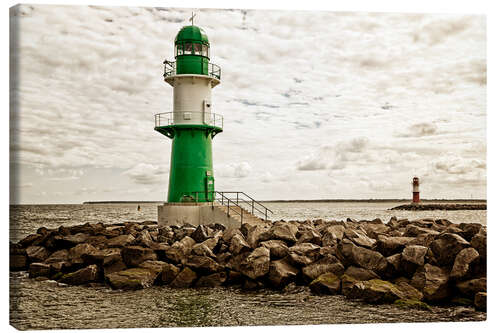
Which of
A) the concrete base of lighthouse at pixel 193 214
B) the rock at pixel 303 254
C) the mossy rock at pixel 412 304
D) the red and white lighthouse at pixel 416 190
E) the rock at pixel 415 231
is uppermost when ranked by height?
the red and white lighthouse at pixel 416 190

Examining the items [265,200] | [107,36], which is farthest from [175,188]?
[107,36]

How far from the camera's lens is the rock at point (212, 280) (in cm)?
805

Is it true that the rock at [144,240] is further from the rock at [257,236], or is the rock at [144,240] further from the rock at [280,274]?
the rock at [280,274]

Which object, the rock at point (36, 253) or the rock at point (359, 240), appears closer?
the rock at point (359, 240)

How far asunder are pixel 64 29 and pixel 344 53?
396 centimetres

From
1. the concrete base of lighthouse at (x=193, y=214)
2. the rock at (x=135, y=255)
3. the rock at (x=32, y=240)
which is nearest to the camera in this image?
the rock at (x=135, y=255)

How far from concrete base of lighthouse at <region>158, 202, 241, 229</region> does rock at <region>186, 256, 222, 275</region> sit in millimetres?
3068

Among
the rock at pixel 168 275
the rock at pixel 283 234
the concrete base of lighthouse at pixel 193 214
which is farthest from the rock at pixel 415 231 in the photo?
the rock at pixel 168 275

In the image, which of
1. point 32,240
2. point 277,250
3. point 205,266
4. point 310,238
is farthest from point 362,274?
point 32,240

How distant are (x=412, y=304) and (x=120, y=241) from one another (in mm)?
4883

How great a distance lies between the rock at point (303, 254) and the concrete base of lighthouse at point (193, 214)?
310cm

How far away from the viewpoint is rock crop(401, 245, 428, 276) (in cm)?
745

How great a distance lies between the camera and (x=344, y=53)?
8344 millimetres

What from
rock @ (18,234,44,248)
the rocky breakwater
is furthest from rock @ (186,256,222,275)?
rock @ (18,234,44,248)
